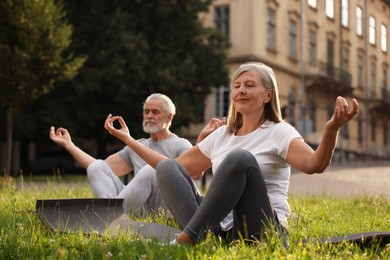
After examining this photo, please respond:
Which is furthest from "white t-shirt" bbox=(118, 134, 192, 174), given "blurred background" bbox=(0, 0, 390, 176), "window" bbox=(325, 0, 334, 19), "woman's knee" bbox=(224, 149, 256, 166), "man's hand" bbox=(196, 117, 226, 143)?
"window" bbox=(325, 0, 334, 19)

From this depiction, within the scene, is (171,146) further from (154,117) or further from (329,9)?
(329,9)

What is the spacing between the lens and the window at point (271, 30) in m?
28.7

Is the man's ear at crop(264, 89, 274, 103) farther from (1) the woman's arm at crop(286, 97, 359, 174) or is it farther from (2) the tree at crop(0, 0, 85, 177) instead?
(2) the tree at crop(0, 0, 85, 177)

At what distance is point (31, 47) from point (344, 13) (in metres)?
19.5

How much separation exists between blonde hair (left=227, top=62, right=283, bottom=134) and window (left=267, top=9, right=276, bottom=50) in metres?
24.8

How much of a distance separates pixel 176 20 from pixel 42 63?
28.8 feet

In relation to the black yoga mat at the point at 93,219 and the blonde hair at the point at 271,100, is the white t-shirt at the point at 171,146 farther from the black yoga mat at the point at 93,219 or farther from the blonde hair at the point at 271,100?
the blonde hair at the point at 271,100

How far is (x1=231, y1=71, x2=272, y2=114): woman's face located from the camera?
394 cm

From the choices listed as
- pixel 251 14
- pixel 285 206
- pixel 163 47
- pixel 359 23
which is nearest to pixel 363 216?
pixel 285 206

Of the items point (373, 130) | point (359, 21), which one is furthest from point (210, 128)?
point (373, 130)

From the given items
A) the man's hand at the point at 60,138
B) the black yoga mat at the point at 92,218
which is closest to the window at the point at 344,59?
the man's hand at the point at 60,138

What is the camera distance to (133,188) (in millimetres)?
5371

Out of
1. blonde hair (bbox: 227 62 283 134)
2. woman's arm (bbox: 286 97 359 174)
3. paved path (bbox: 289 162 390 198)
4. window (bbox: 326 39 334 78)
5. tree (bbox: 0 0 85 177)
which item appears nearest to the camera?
woman's arm (bbox: 286 97 359 174)

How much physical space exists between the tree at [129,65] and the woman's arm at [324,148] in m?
15.6
